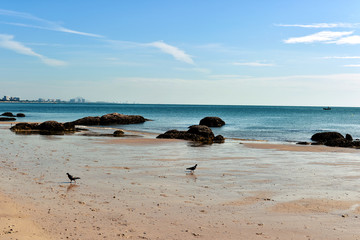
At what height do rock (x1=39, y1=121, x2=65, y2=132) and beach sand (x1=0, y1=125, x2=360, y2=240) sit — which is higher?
rock (x1=39, y1=121, x2=65, y2=132)

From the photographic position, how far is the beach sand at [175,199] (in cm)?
868

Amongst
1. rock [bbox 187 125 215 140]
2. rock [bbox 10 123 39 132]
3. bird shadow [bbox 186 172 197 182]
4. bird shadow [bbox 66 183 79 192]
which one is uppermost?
rock [bbox 187 125 215 140]

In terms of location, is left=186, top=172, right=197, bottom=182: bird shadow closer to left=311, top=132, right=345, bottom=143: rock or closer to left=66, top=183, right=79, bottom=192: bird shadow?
left=66, top=183, right=79, bottom=192: bird shadow

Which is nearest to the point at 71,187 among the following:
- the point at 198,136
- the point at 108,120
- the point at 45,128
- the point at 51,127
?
the point at 198,136

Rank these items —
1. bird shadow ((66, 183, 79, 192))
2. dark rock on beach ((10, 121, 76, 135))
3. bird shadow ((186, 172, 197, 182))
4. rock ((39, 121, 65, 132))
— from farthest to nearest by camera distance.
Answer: rock ((39, 121, 65, 132)) → dark rock on beach ((10, 121, 76, 135)) → bird shadow ((186, 172, 197, 182)) → bird shadow ((66, 183, 79, 192))

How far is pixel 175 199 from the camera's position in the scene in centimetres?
1162

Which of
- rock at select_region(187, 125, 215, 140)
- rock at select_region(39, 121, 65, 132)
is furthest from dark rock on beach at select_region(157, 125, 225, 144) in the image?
rock at select_region(39, 121, 65, 132)

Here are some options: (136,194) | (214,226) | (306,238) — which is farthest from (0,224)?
(306,238)

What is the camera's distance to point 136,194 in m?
12.1

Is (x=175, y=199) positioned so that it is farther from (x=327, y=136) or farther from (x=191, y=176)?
(x=327, y=136)

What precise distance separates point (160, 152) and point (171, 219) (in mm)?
14770

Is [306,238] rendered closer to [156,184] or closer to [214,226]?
[214,226]

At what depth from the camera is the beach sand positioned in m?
8.68

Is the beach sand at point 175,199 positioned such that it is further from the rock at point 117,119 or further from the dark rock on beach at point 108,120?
the rock at point 117,119
